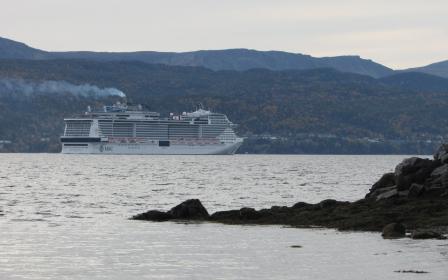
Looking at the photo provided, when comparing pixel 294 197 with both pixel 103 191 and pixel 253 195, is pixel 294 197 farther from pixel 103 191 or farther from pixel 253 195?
pixel 103 191

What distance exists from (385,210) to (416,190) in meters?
1.97

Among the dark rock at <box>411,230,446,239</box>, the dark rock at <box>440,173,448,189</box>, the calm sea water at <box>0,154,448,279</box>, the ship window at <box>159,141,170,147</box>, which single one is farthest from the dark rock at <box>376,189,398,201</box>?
the ship window at <box>159,141,170,147</box>

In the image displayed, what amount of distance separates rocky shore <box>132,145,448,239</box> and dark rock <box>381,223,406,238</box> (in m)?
0.07

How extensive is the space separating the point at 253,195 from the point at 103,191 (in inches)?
409

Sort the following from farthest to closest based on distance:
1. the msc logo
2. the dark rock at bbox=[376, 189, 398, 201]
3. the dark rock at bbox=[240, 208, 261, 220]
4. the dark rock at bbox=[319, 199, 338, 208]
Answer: the msc logo → the dark rock at bbox=[319, 199, 338, 208] → the dark rock at bbox=[240, 208, 261, 220] → the dark rock at bbox=[376, 189, 398, 201]

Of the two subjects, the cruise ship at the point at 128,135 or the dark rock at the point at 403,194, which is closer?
the dark rock at the point at 403,194

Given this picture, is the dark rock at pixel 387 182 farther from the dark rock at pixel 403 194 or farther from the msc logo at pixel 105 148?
the msc logo at pixel 105 148

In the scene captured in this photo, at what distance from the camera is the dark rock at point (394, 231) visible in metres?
32.5

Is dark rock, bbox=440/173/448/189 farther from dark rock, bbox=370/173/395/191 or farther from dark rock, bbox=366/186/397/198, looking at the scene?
dark rock, bbox=370/173/395/191

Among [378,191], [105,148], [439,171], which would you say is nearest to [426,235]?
[439,171]

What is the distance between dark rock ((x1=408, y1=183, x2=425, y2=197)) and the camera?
39.2m

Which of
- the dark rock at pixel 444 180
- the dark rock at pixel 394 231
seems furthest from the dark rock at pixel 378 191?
the dark rock at pixel 394 231

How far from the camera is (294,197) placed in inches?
2398

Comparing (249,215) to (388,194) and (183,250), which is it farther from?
(183,250)
